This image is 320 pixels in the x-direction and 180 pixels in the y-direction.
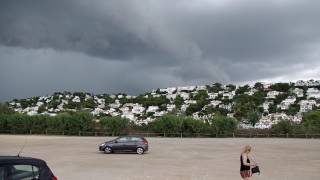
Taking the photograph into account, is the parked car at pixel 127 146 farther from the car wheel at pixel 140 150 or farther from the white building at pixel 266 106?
the white building at pixel 266 106

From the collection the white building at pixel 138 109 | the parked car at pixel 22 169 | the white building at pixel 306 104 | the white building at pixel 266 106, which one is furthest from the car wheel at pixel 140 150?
the white building at pixel 306 104

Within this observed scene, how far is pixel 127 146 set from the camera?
3825cm

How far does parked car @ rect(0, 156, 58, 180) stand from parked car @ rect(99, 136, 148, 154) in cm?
2825

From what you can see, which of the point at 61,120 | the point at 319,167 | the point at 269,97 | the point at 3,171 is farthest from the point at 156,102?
the point at 3,171

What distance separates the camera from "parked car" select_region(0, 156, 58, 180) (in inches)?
340

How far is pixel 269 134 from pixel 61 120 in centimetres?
3290

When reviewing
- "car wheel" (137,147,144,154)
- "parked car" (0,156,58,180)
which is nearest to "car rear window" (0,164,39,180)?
"parked car" (0,156,58,180)

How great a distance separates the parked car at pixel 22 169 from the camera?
865cm

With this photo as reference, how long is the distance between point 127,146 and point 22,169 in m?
29.3

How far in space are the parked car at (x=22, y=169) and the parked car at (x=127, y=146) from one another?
1112 inches

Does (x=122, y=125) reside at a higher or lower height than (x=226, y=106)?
lower

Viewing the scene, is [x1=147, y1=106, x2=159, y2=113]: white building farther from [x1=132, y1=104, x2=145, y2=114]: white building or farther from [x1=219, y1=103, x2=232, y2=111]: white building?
[x1=219, y1=103, x2=232, y2=111]: white building

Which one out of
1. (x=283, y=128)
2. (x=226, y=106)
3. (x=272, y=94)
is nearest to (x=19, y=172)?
(x=283, y=128)

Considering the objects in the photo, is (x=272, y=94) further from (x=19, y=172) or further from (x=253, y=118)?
(x=19, y=172)
